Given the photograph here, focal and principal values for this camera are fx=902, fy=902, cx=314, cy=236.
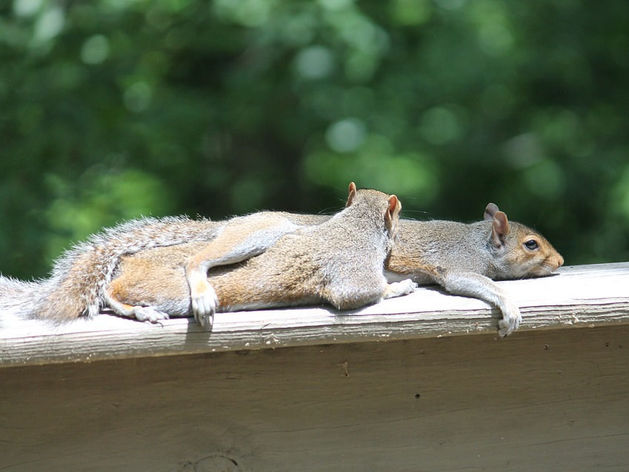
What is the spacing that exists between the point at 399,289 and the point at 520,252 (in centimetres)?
64

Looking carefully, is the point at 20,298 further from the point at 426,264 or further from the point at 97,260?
the point at 426,264

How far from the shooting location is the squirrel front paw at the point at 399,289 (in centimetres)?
227

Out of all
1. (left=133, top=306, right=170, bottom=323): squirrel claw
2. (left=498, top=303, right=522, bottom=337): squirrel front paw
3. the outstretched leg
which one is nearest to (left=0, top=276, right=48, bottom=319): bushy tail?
(left=133, top=306, right=170, bottom=323): squirrel claw

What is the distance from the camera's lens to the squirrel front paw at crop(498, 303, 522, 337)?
213 centimetres

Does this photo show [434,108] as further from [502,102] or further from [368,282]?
[368,282]

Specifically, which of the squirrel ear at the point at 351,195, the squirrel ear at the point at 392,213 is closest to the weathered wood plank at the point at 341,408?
the squirrel ear at the point at 392,213

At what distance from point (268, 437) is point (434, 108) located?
4.64m

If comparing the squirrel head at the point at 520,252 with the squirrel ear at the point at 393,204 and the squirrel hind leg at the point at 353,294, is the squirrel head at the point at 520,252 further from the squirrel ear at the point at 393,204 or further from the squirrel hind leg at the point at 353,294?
the squirrel hind leg at the point at 353,294

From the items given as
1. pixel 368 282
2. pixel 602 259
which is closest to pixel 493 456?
pixel 368 282

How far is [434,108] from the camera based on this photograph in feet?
21.4

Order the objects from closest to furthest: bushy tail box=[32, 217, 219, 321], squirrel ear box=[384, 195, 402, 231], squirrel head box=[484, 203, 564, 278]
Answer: bushy tail box=[32, 217, 219, 321], squirrel ear box=[384, 195, 402, 231], squirrel head box=[484, 203, 564, 278]

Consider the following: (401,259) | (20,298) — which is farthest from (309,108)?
(20,298)

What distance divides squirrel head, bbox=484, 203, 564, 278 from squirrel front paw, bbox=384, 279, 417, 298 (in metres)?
0.51

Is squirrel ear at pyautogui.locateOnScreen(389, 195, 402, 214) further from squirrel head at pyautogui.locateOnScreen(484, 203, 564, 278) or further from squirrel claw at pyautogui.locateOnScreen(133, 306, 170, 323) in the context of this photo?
squirrel claw at pyautogui.locateOnScreen(133, 306, 170, 323)
